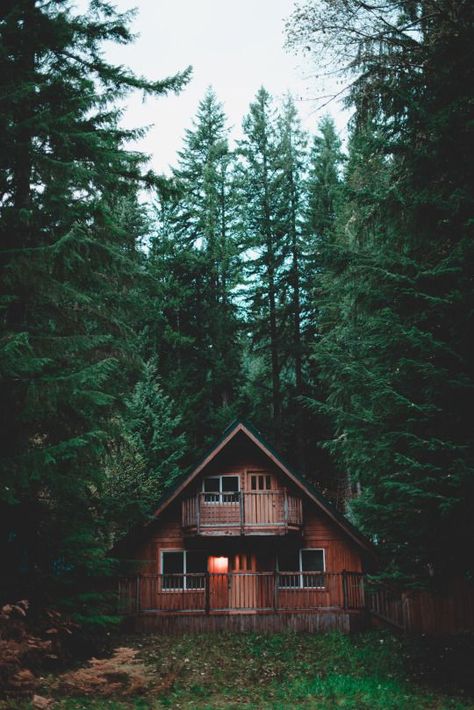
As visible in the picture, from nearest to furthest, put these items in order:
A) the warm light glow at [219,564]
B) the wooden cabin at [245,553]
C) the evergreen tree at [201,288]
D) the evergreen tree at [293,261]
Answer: the wooden cabin at [245,553], the warm light glow at [219,564], the evergreen tree at [201,288], the evergreen tree at [293,261]

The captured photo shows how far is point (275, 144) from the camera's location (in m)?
39.9

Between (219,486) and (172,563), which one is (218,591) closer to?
(172,563)

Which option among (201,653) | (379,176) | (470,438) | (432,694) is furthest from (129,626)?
(379,176)

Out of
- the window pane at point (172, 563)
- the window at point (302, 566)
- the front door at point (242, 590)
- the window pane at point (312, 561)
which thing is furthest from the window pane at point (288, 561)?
the window pane at point (172, 563)

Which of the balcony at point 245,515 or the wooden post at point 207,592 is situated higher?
the balcony at point 245,515

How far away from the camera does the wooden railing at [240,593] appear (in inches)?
876

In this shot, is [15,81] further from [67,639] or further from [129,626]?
[129,626]

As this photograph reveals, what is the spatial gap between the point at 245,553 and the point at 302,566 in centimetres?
219

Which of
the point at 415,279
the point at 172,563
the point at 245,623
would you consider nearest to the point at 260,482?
the point at 172,563

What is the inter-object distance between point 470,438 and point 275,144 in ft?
100

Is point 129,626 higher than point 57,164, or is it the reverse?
point 57,164

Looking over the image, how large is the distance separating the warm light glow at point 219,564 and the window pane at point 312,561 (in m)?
2.99

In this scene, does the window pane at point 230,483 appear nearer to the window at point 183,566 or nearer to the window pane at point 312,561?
the window at point 183,566

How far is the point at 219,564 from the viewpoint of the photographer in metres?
25.5
